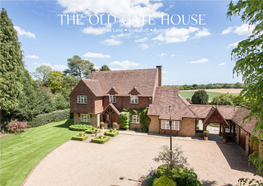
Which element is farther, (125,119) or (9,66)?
(125,119)

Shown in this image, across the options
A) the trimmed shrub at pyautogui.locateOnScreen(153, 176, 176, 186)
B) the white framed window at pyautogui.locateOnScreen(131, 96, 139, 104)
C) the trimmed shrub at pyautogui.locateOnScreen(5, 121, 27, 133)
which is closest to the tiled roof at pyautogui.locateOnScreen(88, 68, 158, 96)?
the white framed window at pyautogui.locateOnScreen(131, 96, 139, 104)

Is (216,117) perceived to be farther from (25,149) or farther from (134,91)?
(25,149)

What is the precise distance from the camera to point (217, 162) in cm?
1423

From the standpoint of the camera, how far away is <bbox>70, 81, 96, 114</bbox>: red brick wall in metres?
25.4

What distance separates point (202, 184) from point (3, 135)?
91.2 feet

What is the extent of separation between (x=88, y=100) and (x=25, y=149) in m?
11.0

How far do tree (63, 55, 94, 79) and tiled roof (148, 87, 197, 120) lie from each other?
4359cm

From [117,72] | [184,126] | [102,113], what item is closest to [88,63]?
[117,72]

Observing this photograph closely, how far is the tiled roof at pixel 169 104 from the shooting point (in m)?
21.8

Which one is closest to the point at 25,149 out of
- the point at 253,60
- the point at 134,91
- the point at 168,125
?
the point at 134,91

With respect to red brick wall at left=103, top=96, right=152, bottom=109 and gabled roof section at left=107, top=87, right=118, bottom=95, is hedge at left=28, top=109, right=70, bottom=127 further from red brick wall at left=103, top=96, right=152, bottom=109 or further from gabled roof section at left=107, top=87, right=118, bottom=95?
gabled roof section at left=107, top=87, right=118, bottom=95

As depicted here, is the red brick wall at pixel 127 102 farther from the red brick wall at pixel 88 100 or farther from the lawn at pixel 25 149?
the lawn at pixel 25 149

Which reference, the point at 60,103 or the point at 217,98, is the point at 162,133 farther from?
the point at 60,103

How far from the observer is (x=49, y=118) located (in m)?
29.7
